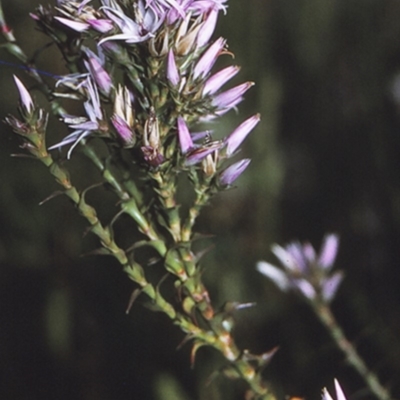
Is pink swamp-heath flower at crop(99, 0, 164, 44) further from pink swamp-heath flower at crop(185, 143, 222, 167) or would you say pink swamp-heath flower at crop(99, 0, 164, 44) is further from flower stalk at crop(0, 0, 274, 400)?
pink swamp-heath flower at crop(185, 143, 222, 167)

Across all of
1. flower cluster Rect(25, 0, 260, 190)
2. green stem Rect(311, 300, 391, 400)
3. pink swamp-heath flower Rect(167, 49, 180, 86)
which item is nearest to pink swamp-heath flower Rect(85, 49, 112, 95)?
flower cluster Rect(25, 0, 260, 190)

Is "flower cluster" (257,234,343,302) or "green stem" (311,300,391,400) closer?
"green stem" (311,300,391,400)

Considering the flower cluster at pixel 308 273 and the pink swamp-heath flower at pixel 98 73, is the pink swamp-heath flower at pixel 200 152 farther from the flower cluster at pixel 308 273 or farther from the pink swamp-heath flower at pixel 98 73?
the flower cluster at pixel 308 273

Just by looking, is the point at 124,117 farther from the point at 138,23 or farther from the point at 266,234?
the point at 266,234

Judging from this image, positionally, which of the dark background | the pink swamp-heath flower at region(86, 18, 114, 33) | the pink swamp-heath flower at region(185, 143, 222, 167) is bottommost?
the dark background

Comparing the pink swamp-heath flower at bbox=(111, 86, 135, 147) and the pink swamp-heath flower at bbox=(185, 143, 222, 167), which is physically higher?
the pink swamp-heath flower at bbox=(111, 86, 135, 147)

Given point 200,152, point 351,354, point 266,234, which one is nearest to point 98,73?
point 200,152

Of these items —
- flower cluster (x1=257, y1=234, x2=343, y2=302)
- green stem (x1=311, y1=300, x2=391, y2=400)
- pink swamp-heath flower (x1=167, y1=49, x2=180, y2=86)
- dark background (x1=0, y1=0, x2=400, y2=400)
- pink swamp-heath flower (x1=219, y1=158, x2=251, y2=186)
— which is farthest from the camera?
dark background (x1=0, y1=0, x2=400, y2=400)

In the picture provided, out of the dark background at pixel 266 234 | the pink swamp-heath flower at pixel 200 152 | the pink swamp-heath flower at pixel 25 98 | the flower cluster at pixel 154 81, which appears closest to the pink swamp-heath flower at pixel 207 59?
the flower cluster at pixel 154 81
